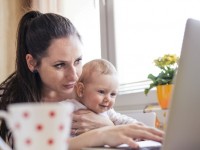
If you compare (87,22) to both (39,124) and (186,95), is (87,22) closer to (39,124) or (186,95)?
(186,95)

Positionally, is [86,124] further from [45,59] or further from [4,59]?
[4,59]

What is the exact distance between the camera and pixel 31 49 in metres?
1.47

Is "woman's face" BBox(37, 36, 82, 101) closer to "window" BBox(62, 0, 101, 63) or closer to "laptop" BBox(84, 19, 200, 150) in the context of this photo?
"laptop" BBox(84, 19, 200, 150)

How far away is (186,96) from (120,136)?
24cm

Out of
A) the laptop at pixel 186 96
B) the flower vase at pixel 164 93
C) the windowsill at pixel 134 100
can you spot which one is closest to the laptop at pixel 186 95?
the laptop at pixel 186 96

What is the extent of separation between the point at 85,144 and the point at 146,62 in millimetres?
1545

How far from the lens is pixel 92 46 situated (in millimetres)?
2678

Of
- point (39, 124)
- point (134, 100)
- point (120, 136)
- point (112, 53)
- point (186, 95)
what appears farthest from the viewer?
point (112, 53)

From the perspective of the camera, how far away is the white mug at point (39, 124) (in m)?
0.39

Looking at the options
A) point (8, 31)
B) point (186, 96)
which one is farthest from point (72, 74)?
point (8, 31)

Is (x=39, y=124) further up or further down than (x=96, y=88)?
further up

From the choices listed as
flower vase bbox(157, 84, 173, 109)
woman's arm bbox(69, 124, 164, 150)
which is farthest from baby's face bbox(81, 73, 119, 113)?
woman's arm bbox(69, 124, 164, 150)

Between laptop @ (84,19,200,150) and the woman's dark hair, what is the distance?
0.83m

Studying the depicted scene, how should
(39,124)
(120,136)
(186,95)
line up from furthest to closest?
(120,136), (186,95), (39,124)
